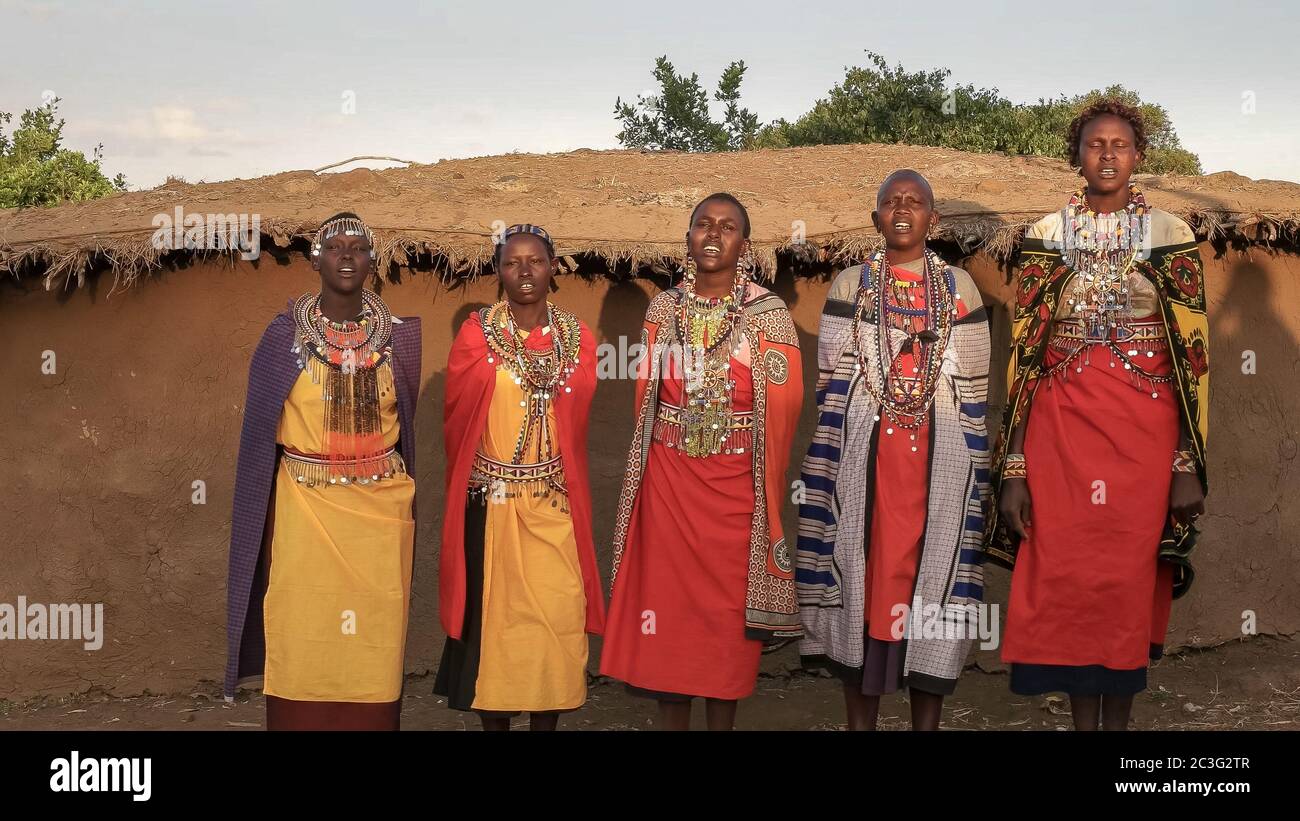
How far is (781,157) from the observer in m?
9.20

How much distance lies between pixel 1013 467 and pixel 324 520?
2.59 metres

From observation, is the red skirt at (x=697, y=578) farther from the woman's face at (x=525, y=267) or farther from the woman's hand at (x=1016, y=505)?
the woman's hand at (x=1016, y=505)

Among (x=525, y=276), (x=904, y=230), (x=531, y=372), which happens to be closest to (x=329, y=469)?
(x=531, y=372)

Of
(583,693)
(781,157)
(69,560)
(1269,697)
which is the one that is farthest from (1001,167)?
(69,560)

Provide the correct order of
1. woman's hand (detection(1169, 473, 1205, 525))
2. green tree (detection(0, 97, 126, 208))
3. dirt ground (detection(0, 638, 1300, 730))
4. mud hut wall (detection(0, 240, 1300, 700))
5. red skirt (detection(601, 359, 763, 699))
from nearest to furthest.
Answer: woman's hand (detection(1169, 473, 1205, 525))
red skirt (detection(601, 359, 763, 699))
dirt ground (detection(0, 638, 1300, 730))
mud hut wall (detection(0, 240, 1300, 700))
green tree (detection(0, 97, 126, 208))

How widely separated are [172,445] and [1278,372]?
5.80 meters

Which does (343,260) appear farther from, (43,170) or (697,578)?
(43,170)

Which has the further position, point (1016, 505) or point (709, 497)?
point (709, 497)

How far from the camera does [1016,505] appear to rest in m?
4.70

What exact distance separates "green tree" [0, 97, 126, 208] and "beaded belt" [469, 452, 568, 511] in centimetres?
1291

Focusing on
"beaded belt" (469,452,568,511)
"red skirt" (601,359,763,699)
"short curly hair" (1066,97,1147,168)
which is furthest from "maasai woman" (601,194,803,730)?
"short curly hair" (1066,97,1147,168)

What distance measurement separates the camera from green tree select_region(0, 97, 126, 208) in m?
16.6

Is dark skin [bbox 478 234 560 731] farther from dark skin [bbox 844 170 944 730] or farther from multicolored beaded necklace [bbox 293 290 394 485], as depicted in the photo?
dark skin [bbox 844 170 944 730]

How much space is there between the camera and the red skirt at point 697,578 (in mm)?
4770
